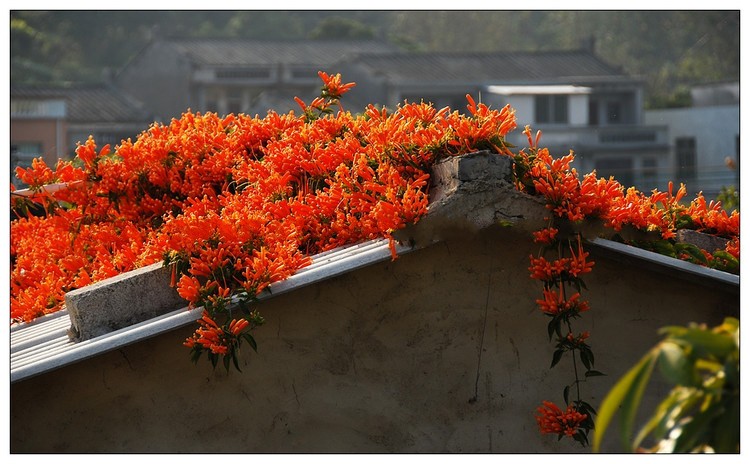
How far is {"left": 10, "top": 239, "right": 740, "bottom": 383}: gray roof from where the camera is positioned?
5.17 metres

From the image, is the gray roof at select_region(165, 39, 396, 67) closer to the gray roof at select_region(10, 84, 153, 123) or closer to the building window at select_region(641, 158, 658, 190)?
the gray roof at select_region(10, 84, 153, 123)

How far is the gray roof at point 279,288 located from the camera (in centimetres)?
517

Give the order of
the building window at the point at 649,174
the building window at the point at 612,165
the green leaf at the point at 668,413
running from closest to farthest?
the green leaf at the point at 668,413 → the building window at the point at 649,174 → the building window at the point at 612,165

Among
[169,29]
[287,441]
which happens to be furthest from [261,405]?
[169,29]

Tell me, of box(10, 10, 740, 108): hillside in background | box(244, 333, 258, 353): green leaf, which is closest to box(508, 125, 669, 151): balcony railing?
box(10, 10, 740, 108): hillside in background

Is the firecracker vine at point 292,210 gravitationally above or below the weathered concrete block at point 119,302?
above

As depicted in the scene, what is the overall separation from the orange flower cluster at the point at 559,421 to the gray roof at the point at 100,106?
34.7 metres

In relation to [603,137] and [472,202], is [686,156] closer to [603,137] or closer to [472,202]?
[603,137]

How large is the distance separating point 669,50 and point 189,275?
6116 centimetres

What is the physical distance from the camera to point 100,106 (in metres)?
42.7

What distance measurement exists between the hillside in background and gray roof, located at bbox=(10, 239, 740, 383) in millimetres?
45669

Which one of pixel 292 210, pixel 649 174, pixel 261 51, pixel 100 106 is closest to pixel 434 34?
pixel 261 51

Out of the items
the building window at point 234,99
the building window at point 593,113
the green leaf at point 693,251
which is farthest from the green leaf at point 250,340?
the building window at point 234,99

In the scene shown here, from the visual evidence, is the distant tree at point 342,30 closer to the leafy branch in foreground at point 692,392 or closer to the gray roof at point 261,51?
the gray roof at point 261,51
